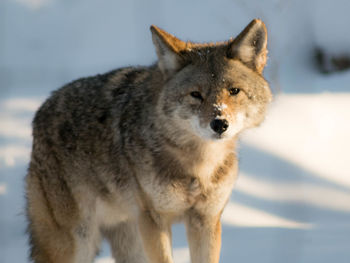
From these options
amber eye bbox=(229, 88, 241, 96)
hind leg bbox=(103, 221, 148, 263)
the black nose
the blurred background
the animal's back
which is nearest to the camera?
the black nose

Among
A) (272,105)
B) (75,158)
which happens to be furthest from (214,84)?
(272,105)

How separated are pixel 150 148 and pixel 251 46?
102cm

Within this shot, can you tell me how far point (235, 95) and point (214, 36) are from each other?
6944 mm

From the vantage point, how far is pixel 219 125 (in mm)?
3400

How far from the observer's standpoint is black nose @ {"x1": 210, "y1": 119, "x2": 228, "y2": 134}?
11.2 feet

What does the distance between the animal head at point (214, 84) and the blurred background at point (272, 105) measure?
725mm

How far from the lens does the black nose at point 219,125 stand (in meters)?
3.40

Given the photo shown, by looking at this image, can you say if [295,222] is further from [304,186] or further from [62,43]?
[62,43]

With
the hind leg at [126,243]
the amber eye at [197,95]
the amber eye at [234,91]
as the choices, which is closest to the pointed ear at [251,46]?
the amber eye at [234,91]

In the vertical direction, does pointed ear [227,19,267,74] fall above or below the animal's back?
above

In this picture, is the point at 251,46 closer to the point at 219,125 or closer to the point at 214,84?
the point at 214,84

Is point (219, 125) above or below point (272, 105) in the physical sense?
above

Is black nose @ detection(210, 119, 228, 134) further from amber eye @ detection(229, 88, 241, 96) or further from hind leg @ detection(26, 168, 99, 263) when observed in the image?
hind leg @ detection(26, 168, 99, 263)

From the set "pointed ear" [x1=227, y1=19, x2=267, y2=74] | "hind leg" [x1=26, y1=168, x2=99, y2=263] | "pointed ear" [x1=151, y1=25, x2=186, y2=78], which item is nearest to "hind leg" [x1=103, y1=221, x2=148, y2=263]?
"hind leg" [x1=26, y1=168, x2=99, y2=263]
